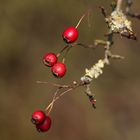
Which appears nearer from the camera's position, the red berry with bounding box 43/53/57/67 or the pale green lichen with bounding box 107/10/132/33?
the pale green lichen with bounding box 107/10/132/33

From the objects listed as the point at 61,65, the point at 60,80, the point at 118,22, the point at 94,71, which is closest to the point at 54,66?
the point at 61,65

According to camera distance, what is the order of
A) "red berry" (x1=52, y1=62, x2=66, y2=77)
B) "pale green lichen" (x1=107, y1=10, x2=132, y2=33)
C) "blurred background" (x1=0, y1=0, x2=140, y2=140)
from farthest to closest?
"blurred background" (x1=0, y1=0, x2=140, y2=140), "red berry" (x1=52, y1=62, x2=66, y2=77), "pale green lichen" (x1=107, y1=10, x2=132, y2=33)

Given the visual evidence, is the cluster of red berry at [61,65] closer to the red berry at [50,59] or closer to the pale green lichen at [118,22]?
the red berry at [50,59]

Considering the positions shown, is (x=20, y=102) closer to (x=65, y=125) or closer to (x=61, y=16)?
(x=65, y=125)

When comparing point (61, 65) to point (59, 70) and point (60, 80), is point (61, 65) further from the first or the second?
point (60, 80)

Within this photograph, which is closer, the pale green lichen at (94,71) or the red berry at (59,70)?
the pale green lichen at (94,71)

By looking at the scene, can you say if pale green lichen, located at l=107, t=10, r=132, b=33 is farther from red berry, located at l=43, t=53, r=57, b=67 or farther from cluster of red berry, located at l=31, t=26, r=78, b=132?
red berry, located at l=43, t=53, r=57, b=67

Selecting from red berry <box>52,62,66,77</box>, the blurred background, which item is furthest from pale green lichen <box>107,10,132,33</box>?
the blurred background

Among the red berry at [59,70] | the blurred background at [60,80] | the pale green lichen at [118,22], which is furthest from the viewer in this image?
the blurred background at [60,80]

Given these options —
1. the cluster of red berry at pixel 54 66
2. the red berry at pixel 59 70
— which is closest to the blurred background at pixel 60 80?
the cluster of red berry at pixel 54 66
